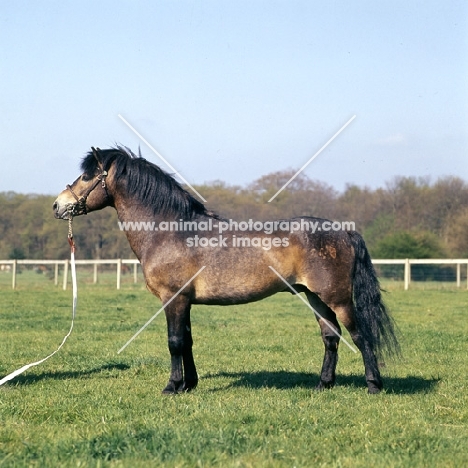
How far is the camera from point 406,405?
6.07m

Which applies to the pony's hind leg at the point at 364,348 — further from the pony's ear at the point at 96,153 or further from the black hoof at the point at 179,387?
the pony's ear at the point at 96,153

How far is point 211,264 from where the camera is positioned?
23.1 ft

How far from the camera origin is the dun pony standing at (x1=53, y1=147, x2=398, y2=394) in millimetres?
7016

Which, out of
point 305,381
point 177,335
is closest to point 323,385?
point 305,381

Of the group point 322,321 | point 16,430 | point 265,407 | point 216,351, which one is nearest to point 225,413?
point 265,407

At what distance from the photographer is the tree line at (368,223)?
38.8 meters

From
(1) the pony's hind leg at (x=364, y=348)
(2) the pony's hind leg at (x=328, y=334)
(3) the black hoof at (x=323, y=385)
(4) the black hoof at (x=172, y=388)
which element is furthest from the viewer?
(2) the pony's hind leg at (x=328, y=334)

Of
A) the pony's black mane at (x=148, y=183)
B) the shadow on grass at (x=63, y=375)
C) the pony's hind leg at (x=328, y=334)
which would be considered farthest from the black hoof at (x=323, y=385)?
the shadow on grass at (x=63, y=375)

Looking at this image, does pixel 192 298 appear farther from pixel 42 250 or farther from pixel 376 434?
pixel 42 250

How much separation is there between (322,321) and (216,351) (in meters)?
3.05

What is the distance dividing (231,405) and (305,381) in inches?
81.4

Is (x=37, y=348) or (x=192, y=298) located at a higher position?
→ (x=192, y=298)

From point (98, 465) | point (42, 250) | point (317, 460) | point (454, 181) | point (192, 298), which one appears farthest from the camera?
point (42, 250)

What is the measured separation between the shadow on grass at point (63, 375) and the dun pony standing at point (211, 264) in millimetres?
1457
